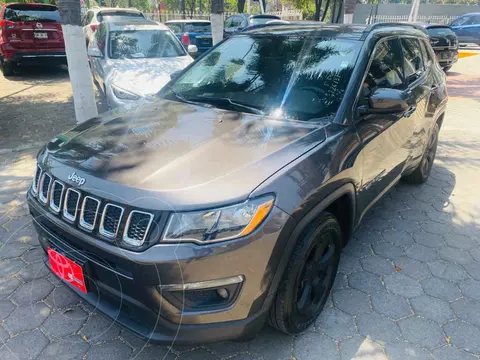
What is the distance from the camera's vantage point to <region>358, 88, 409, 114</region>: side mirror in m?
2.61

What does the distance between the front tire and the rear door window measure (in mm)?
1968

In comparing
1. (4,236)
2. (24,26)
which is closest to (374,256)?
(4,236)

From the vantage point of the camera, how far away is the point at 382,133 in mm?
2932

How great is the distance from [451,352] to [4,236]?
355 centimetres

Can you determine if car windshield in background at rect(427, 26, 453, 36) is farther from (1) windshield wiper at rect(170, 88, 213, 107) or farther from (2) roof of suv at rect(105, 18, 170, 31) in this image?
(1) windshield wiper at rect(170, 88, 213, 107)

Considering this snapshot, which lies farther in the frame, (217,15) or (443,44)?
(443,44)

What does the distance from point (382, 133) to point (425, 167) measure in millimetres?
1960

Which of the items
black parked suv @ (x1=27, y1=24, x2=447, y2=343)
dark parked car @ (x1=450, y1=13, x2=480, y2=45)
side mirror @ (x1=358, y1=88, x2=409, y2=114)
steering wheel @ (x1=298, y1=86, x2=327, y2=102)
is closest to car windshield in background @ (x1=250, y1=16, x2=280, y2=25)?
dark parked car @ (x1=450, y1=13, x2=480, y2=45)

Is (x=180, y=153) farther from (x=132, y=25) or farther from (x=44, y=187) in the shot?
(x=132, y=25)

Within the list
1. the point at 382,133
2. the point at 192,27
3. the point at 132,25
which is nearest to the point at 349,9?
the point at 192,27

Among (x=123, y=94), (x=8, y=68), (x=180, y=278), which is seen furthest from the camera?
(x=8, y=68)

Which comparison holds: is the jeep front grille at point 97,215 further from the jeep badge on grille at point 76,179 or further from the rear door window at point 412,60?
the rear door window at point 412,60

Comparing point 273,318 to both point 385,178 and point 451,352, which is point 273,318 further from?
point 385,178

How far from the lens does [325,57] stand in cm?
291
